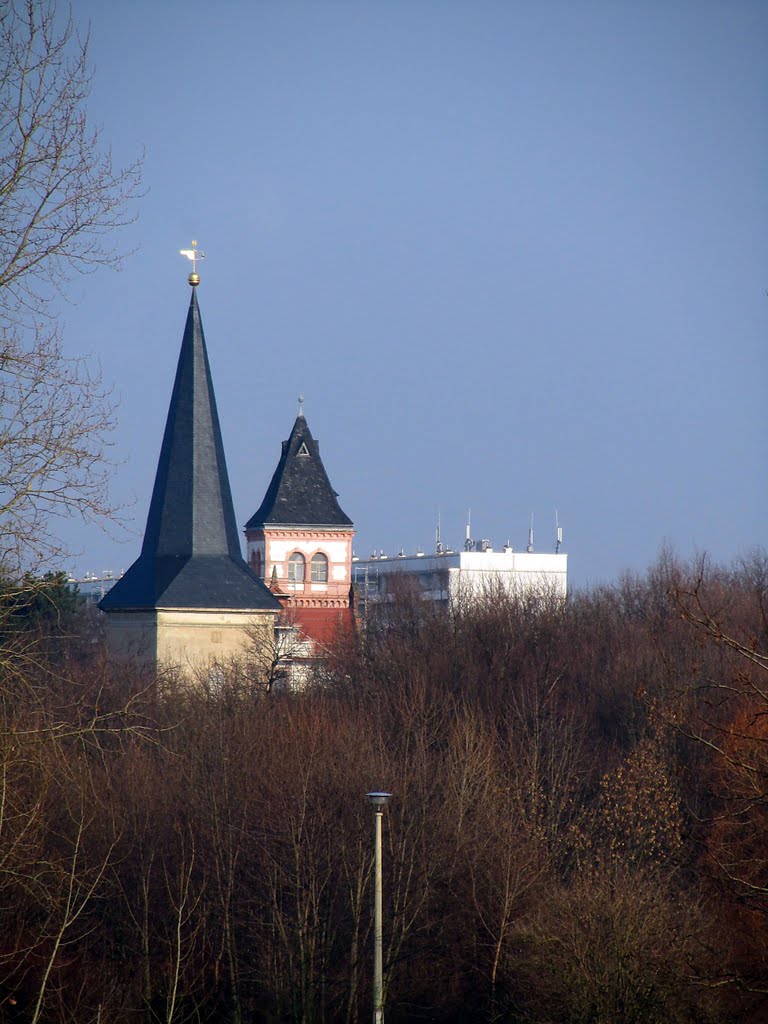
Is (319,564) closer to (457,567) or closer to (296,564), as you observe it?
(296,564)

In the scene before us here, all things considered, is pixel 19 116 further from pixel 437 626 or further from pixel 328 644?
pixel 328 644

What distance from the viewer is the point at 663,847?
30.1m

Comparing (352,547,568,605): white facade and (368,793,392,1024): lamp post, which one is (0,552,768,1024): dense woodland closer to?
(368,793,392,1024): lamp post

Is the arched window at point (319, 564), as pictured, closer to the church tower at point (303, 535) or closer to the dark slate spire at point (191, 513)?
the church tower at point (303, 535)

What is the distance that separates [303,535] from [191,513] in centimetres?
3021

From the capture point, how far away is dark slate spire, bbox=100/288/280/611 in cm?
4928

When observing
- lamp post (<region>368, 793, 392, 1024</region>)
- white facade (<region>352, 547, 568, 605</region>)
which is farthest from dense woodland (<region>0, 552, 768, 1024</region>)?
white facade (<region>352, 547, 568, 605</region>)

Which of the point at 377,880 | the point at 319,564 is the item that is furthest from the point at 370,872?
the point at 319,564

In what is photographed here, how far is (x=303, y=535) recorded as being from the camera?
7931 centimetres

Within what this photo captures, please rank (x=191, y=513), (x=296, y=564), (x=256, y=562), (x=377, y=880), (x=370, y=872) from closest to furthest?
(x=377, y=880)
(x=370, y=872)
(x=191, y=513)
(x=296, y=564)
(x=256, y=562)

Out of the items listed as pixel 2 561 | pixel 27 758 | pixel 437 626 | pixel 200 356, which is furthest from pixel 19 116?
pixel 437 626

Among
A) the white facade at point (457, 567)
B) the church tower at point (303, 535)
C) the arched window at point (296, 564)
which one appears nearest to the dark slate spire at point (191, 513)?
the church tower at point (303, 535)

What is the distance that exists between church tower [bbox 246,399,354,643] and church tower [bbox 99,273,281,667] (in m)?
25.3

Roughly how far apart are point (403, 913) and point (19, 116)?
1728 cm
